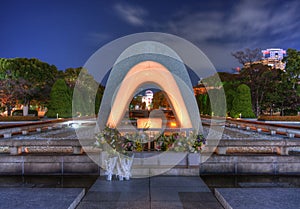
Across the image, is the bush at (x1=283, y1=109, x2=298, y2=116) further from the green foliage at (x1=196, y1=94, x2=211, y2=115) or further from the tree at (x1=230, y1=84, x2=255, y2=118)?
the green foliage at (x1=196, y1=94, x2=211, y2=115)

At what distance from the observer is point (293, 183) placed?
5012 millimetres

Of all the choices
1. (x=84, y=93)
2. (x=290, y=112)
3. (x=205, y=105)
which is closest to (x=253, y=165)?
(x=205, y=105)

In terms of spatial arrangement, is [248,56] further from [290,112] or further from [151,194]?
[151,194]

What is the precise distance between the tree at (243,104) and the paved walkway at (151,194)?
18224 millimetres

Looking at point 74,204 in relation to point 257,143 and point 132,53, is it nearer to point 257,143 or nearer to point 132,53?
point 257,143

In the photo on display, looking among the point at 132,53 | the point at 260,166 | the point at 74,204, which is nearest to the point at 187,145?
the point at 260,166

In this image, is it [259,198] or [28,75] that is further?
[28,75]

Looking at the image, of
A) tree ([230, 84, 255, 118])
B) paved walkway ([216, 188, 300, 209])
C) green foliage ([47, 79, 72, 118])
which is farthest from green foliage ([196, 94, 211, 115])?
paved walkway ([216, 188, 300, 209])

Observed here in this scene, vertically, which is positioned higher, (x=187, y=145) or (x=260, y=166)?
(x=187, y=145)

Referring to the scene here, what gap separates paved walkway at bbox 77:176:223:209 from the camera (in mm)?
3682

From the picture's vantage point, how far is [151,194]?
4.09 m

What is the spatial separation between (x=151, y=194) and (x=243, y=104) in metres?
19.6

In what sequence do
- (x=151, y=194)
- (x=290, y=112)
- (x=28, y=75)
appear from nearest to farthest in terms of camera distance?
1. (x=151, y=194)
2. (x=290, y=112)
3. (x=28, y=75)

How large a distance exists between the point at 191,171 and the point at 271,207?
2.07 metres
